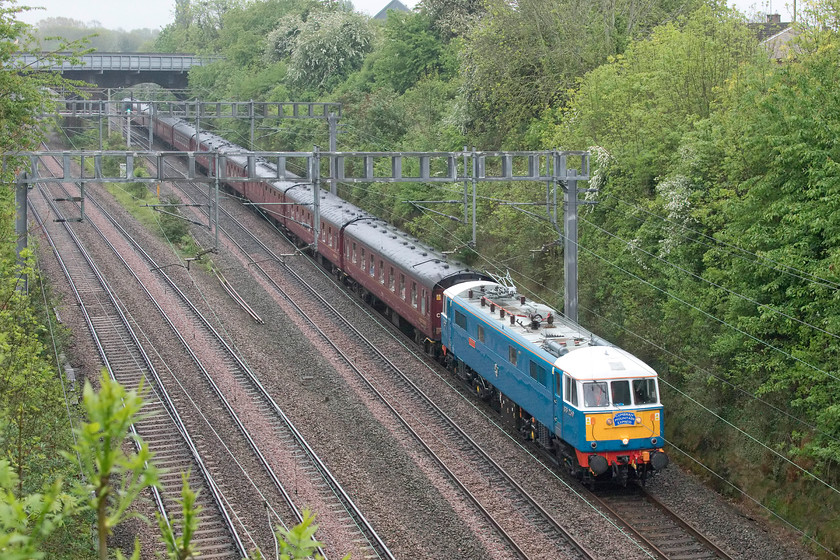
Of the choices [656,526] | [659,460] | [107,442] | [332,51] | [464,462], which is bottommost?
[656,526]

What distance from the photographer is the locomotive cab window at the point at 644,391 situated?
61.1 ft

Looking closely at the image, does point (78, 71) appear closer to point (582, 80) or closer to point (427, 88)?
point (427, 88)

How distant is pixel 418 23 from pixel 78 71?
106 feet

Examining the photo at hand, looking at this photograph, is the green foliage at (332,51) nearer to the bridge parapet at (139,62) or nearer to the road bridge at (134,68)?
the bridge parapet at (139,62)

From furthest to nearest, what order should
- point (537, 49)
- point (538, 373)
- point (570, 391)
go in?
point (537, 49)
point (538, 373)
point (570, 391)

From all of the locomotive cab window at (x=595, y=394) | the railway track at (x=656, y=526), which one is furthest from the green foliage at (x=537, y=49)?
the railway track at (x=656, y=526)

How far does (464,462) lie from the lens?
20469 millimetres

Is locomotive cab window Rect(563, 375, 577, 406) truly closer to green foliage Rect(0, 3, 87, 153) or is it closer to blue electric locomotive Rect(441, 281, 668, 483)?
blue electric locomotive Rect(441, 281, 668, 483)

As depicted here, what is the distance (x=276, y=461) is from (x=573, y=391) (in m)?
6.66

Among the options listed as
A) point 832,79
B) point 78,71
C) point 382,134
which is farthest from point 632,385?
point 78,71

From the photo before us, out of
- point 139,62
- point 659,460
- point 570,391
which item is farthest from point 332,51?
point 659,460

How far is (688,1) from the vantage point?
1487 inches

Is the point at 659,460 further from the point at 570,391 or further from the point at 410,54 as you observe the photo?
the point at 410,54

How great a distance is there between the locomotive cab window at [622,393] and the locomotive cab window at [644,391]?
0.14 meters
